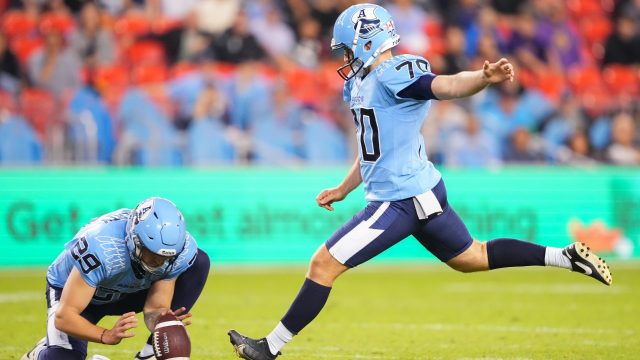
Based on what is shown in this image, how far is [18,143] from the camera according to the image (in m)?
12.9

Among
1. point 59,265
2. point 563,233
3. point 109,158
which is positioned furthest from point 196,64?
point 59,265

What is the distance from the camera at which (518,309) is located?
9617 millimetres

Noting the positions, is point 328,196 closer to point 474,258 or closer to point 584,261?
point 474,258

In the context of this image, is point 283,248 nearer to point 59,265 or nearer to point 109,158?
point 109,158

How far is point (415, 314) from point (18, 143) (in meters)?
5.93

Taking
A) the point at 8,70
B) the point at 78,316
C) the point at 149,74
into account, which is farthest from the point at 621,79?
the point at 78,316

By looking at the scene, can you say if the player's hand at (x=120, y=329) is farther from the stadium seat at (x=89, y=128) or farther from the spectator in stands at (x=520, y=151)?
the spectator in stands at (x=520, y=151)

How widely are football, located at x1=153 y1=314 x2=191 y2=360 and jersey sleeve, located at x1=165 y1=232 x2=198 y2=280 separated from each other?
0.48 meters

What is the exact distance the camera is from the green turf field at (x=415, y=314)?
729 centimetres

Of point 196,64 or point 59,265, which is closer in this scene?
point 59,265

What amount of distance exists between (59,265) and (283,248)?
7282mm

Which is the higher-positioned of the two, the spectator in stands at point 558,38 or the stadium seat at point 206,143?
the spectator in stands at point 558,38

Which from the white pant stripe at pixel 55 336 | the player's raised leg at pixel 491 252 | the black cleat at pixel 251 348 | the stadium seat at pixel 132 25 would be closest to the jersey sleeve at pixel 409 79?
the player's raised leg at pixel 491 252

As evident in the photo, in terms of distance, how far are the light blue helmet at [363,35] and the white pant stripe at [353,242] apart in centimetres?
94
